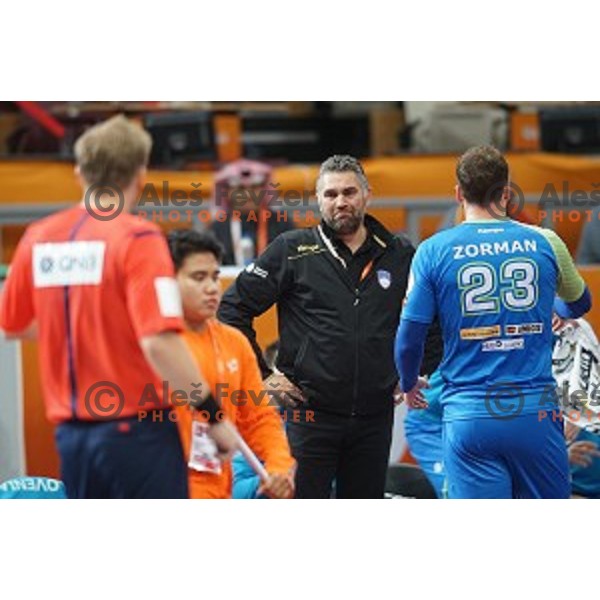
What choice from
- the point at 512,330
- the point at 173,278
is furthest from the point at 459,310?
the point at 173,278

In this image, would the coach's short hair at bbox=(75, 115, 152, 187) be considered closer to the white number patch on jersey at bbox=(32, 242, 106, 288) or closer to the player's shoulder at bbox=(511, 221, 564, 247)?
the white number patch on jersey at bbox=(32, 242, 106, 288)

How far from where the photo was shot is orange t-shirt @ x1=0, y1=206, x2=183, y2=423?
4.30 metres

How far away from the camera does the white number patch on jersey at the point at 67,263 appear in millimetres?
4387

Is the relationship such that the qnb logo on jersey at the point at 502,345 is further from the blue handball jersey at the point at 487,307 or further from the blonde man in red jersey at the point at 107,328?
the blonde man in red jersey at the point at 107,328

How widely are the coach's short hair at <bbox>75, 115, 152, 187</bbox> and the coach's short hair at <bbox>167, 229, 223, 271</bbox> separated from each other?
26 cm

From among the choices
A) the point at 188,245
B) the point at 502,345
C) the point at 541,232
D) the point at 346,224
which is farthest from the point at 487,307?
the point at 188,245

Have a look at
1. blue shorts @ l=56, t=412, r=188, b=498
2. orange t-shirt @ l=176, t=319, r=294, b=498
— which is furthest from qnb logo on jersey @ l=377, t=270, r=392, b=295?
blue shorts @ l=56, t=412, r=188, b=498

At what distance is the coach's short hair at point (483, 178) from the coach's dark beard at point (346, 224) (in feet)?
1.23

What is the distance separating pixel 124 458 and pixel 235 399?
18.2 inches

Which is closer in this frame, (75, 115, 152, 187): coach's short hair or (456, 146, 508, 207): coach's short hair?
(75, 115, 152, 187): coach's short hair

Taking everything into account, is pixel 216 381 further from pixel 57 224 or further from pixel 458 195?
pixel 458 195

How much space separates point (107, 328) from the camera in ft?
14.4

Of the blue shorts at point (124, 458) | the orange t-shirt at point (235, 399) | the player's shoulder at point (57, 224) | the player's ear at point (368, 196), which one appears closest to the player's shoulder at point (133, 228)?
the player's shoulder at point (57, 224)
